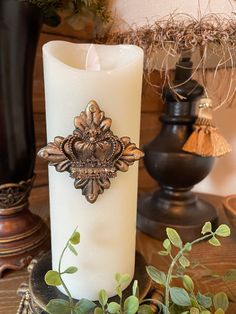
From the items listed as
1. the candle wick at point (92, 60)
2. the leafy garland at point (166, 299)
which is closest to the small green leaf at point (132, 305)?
the leafy garland at point (166, 299)

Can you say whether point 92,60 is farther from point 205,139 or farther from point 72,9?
point 205,139

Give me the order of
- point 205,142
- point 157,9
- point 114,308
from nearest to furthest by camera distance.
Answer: point 114,308 < point 157,9 < point 205,142

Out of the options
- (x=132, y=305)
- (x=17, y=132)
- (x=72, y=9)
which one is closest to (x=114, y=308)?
(x=132, y=305)

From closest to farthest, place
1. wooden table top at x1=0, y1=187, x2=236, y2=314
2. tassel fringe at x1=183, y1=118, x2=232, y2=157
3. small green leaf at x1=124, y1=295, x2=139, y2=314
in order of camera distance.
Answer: small green leaf at x1=124, y1=295, x2=139, y2=314, wooden table top at x1=0, y1=187, x2=236, y2=314, tassel fringe at x1=183, y1=118, x2=232, y2=157

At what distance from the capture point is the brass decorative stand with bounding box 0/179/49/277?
0.40 metres

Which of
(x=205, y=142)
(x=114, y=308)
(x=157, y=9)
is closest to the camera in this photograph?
(x=114, y=308)

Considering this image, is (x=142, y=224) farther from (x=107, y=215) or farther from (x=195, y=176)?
(x=107, y=215)

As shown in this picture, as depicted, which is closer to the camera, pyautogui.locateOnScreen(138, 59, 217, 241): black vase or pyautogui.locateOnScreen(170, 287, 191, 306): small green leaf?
pyautogui.locateOnScreen(170, 287, 191, 306): small green leaf

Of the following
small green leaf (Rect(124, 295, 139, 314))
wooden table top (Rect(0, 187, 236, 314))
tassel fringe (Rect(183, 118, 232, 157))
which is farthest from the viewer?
tassel fringe (Rect(183, 118, 232, 157))

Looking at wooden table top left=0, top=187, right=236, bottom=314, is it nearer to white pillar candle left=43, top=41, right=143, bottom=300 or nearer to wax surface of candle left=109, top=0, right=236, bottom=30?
white pillar candle left=43, top=41, right=143, bottom=300

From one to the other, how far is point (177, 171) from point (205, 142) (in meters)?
0.07

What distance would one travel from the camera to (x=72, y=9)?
417mm

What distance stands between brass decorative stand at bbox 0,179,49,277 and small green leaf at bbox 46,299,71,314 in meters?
0.17

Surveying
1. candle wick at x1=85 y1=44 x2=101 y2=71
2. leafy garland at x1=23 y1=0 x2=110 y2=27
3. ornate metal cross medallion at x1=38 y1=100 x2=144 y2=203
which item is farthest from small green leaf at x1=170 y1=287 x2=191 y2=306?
leafy garland at x1=23 y1=0 x2=110 y2=27
